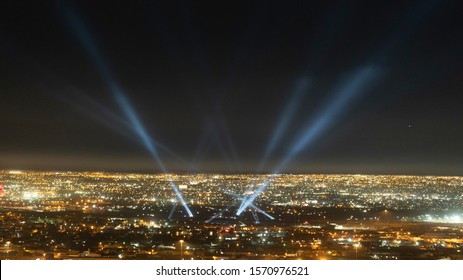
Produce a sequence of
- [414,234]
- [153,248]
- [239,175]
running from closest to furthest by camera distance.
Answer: [153,248]
[414,234]
[239,175]

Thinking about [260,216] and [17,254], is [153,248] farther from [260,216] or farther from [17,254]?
[260,216]

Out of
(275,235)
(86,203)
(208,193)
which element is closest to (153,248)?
(275,235)

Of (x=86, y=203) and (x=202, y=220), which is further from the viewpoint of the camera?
(x=86, y=203)

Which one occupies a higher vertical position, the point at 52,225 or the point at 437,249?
the point at 52,225

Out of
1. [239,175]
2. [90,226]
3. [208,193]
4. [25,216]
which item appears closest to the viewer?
[90,226]

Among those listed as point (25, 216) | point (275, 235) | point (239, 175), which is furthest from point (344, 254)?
point (239, 175)

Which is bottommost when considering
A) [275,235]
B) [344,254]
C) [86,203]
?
[344,254]
